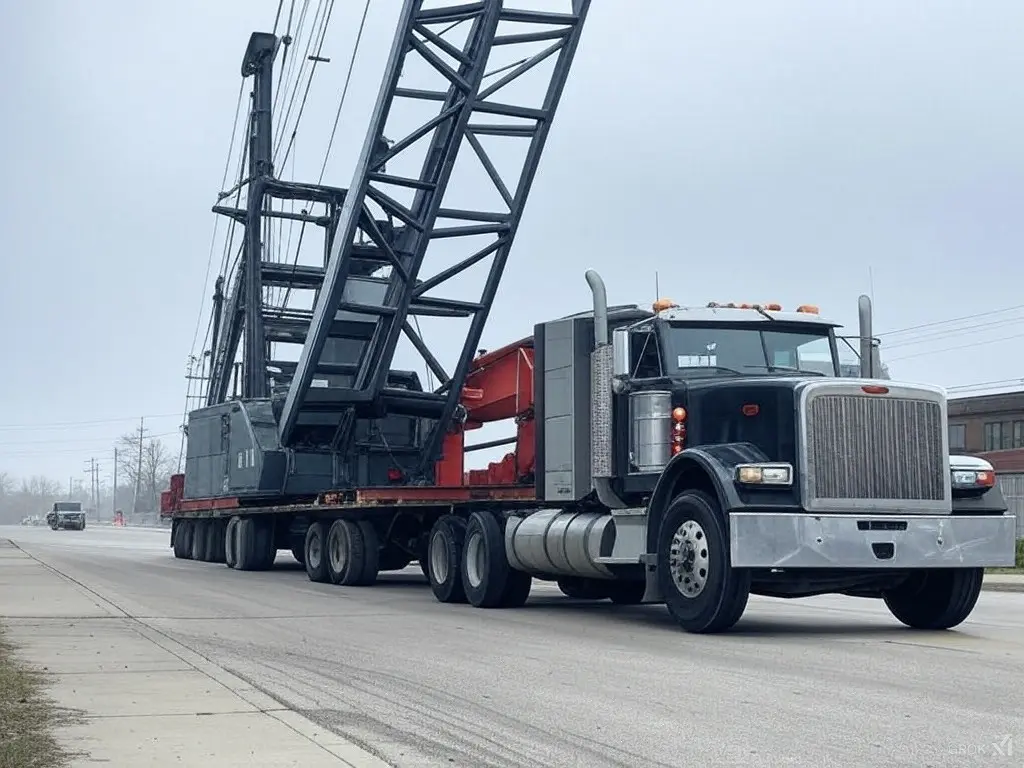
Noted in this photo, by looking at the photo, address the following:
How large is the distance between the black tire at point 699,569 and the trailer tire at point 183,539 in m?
23.5

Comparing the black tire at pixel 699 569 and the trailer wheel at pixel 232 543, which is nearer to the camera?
the black tire at pixel 699 569

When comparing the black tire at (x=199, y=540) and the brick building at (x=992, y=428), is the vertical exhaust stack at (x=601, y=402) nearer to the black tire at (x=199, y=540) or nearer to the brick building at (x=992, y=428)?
the black tire at (x=199, y=540)

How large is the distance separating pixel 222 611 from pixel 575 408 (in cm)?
492

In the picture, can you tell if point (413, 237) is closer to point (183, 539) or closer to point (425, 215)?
point (425, 215)

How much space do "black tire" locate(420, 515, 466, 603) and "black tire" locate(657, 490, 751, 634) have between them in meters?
4.92

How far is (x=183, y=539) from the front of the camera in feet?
119

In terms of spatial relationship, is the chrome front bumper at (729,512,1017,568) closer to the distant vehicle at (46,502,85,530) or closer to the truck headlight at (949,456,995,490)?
the truck headlight at (949,456,995,490)

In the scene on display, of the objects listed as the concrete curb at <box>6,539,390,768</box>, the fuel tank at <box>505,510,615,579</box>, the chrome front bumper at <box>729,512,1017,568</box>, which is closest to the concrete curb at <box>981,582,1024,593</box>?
the fuel tank at <box>505,510,615,579</box>

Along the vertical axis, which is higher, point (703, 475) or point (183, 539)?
point (703, 475)

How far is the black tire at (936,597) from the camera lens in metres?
14.0

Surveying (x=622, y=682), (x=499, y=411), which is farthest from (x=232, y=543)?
(x=622, y=682)

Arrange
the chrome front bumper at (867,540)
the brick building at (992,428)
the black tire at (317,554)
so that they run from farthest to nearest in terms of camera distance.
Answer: the brick building at (992,428)
the black tire at (317,554)
the chrome front bumper at (867,540)

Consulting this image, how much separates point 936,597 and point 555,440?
4.51 metres

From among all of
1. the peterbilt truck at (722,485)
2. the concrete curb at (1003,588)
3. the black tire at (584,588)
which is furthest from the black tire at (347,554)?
the concrete curb at (1003,588)
